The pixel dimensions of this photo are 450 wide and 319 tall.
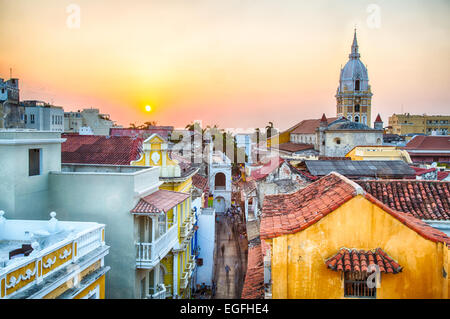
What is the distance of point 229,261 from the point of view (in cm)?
2012

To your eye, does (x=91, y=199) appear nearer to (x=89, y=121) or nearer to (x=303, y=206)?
(x=303, y=206)

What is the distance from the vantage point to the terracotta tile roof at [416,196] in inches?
386

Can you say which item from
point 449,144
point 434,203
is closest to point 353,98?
point 449,144

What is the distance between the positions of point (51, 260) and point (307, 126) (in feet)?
177

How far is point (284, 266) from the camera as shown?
6.21 metres

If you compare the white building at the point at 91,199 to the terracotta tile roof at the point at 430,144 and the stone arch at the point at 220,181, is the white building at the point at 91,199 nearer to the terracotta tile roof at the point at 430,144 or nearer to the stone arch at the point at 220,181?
the stone arch at the point at 220,181

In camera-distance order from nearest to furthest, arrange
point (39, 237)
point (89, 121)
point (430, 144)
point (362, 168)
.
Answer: point (39, 237) < point (362, 168) < point (89, 121) < point (430, 144)

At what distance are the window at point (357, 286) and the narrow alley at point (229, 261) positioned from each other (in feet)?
31.2

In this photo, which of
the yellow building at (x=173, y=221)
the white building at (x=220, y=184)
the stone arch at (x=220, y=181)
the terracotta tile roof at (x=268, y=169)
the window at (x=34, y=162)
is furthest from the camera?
the stone arch at (x=220, y=181)

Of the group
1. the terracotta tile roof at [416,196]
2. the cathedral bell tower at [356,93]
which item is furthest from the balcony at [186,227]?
the cathedral bell tower at [356,93]

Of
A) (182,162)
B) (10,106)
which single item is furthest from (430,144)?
(10,106)
